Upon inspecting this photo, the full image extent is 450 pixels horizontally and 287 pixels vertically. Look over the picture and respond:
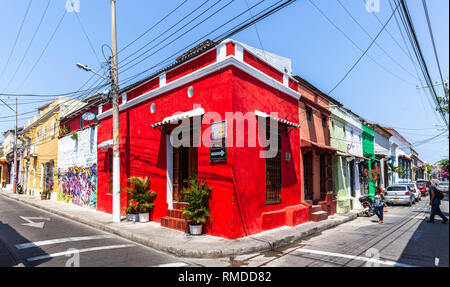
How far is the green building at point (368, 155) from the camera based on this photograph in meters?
20.5

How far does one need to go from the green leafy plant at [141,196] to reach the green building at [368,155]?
15.7 m

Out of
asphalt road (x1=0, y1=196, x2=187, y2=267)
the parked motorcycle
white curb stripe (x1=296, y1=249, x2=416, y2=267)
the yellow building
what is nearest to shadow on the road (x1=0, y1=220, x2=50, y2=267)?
asphalt road (x1=0, y1=196, x2=187, y2=267)

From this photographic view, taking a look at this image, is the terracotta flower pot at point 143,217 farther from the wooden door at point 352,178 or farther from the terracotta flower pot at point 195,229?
the wooden door at point 352,178

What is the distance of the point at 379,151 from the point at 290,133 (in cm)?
2014

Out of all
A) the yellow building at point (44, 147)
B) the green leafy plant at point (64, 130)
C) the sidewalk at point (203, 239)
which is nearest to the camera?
the sidewalk at point (203, 239)

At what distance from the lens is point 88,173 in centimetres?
1655

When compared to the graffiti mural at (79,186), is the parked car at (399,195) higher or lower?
lower

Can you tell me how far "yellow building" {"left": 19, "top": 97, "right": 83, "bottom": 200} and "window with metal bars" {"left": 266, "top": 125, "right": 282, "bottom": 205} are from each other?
16.8 m

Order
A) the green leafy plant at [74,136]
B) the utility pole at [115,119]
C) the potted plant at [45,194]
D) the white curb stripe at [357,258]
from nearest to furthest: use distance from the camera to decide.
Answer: the white curb stripe at [357,258] → the utility pole at [115,119] → the green leafy plant at [74,136] → the potted plant at [45,194]

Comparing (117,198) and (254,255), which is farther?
(117,198)

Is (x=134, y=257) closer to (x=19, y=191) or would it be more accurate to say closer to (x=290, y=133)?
(x=290, y=133)

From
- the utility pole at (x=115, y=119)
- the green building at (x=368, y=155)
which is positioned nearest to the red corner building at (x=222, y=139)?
the utility pole at (x=115, y=119)
